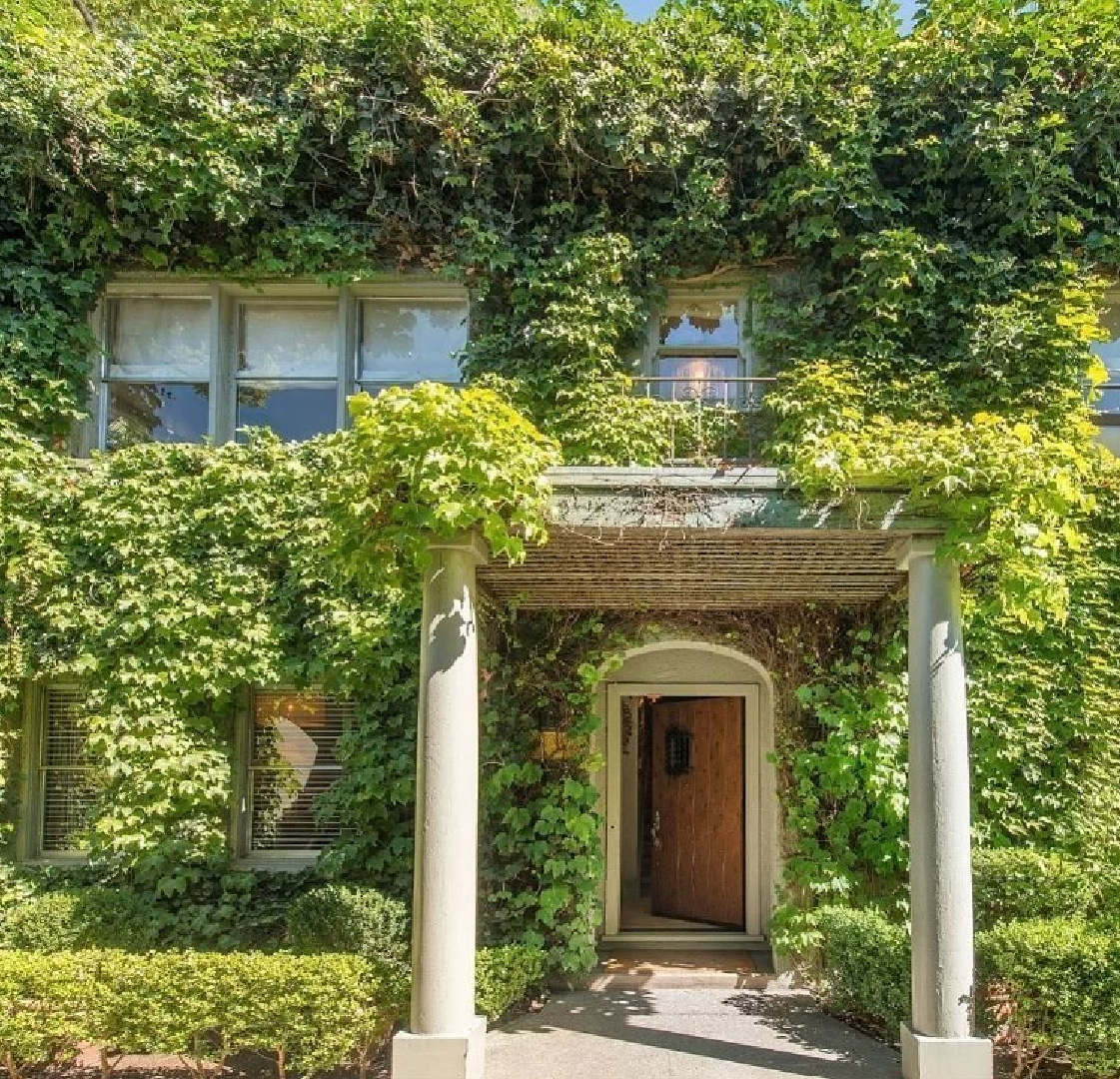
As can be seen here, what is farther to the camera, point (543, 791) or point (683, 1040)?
point (543, 791)

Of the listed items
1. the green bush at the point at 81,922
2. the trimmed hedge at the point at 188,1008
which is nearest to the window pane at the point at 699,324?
the trimmed hedge at the point at 188,1008

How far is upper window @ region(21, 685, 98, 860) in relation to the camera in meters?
7.73

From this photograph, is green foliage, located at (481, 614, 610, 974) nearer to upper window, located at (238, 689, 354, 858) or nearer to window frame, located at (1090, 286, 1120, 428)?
upper window, located at (238, 689, 354, 858)

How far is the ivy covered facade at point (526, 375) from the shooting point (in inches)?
286

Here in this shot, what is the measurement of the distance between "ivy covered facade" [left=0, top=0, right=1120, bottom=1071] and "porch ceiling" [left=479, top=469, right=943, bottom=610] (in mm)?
286

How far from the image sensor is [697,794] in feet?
30.5

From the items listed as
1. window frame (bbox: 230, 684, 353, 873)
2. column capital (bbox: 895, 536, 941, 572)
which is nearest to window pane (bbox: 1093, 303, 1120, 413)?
column capital (bbox: 895, 536, 941, 572)

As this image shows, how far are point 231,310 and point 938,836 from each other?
288 inches

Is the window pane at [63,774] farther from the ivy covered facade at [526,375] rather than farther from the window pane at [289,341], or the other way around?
the window pane at [289,341]

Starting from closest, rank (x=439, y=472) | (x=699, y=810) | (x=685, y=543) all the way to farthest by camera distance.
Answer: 1. (x=439, y=472)
2. (x=685, y=543)
3. (x=699, y=810)

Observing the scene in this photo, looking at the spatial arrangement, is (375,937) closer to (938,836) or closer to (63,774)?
(63,774)

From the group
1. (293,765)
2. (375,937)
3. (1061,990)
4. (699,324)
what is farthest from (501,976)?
(699,324)

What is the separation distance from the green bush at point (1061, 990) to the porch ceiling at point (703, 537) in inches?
92.5

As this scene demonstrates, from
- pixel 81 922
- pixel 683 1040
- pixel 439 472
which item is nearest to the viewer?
pixel 439 472
